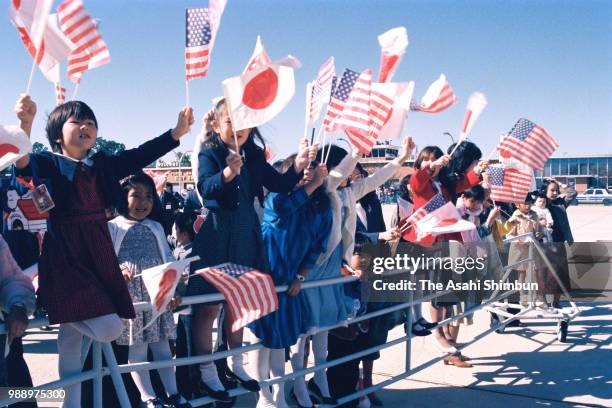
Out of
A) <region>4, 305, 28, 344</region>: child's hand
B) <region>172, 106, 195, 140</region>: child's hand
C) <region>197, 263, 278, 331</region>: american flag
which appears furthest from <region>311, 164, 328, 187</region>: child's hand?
<region>4, 305, 28, 344</region>: child's hand

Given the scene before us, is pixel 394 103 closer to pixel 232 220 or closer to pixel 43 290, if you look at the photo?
pixel 232 220

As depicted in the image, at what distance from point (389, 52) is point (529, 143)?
2178 mm

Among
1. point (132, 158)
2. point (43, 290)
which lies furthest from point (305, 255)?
point (43, 290)

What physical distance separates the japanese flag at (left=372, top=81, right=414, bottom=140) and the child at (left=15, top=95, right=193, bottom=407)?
2.00m

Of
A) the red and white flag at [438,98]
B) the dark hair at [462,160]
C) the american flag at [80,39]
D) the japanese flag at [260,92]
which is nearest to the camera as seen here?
the japanese flag at [260,92]

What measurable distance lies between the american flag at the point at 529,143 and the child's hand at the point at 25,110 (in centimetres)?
456

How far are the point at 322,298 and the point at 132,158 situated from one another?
143 cm

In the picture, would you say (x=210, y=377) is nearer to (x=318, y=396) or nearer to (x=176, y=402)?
(x=176, y=402)

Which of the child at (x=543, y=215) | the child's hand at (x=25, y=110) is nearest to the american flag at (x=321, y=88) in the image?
the child's hand at (x=25, y=110)

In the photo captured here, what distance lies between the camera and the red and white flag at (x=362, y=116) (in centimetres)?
379

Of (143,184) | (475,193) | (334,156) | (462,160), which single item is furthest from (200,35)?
(475,193)

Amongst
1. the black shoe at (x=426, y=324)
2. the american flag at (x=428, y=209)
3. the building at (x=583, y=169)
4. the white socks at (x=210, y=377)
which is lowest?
the white socks at (x=210, y=377)

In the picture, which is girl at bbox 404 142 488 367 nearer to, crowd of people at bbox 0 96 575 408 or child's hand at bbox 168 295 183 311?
crowd of people at bbox 0 96 575 408

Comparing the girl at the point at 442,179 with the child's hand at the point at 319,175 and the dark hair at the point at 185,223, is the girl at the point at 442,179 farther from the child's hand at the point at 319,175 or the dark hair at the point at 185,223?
the dark hair at the point at 185,223
